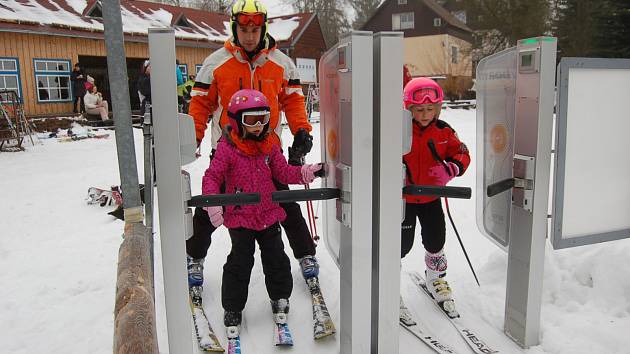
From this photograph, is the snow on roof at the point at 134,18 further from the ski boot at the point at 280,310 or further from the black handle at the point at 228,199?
the black handle at the point at 228,199

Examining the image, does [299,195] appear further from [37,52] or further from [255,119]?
[37,52]

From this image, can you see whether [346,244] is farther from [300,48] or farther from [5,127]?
[300,48]

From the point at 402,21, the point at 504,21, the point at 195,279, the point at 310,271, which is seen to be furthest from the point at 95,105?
the point at 402,21

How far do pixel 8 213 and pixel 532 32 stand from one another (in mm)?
25692

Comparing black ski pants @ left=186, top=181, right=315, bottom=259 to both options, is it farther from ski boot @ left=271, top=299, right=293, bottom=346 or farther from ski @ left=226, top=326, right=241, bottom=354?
ski @ left=226, top=326, right=241, bottom=354

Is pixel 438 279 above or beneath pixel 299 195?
beneath

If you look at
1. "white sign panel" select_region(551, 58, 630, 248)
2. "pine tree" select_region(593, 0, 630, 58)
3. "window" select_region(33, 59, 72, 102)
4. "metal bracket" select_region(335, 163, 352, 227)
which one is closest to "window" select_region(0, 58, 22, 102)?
"window" select_region(33, 59, 72, 102)

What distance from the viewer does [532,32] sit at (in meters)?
25.6

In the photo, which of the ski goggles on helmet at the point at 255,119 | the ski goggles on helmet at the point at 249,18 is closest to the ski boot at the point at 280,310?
the ski goggles on helmet at the point at 255,119

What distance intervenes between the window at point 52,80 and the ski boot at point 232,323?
16081 millimetres

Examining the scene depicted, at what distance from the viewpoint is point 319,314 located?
119 inches

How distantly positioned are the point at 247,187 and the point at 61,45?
16538 millimetres

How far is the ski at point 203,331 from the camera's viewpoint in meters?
2.73

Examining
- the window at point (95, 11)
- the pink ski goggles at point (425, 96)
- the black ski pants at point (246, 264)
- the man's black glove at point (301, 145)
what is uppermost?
the window at point (95, 11)
